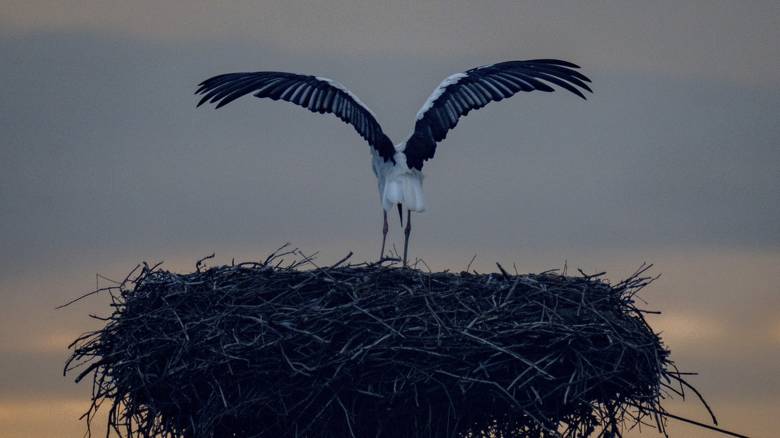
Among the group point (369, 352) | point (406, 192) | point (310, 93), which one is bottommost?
point (369, 352)

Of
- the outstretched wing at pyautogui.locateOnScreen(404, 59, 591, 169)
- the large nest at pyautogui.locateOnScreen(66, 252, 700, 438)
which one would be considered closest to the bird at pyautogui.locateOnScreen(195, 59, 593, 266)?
the outstretched wing at pyautogui.locateOnScreen(404, 59, 591, 169)

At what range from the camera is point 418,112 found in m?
11.0

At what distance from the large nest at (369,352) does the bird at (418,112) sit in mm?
1616

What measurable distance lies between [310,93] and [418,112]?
2.91 feet

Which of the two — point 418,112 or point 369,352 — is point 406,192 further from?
point 369,352

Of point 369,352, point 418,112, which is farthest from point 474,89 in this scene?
point 369,352

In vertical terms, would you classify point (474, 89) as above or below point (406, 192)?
above

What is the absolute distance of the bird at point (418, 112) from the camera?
434 inches

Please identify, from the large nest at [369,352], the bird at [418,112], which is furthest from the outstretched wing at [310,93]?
the large nest at [369,352]

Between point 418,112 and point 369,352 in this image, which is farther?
point 418,112

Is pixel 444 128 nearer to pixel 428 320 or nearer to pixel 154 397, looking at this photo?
pixel 428 320

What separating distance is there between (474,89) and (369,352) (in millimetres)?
3003

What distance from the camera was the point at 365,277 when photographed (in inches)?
373

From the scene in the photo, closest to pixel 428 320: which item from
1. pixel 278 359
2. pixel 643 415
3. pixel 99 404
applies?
pixel 278 359
